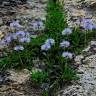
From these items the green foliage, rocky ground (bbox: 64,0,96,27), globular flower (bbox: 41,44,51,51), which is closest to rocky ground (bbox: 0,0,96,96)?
rocky ground (bbox: 64,0,96,27)

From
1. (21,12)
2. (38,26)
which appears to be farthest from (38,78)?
(21,12)

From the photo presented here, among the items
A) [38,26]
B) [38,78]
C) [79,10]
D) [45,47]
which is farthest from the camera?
[79,10]

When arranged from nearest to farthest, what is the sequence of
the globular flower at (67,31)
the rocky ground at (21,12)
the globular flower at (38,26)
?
the globular flower at (67,31)
the globular flower at (38,26)
the rocky ground at (21,12)

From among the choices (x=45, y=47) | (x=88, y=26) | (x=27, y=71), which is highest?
(x=88, y=26)

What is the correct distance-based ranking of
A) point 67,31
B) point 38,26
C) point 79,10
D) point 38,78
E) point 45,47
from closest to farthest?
point 38,78, point 45,47, point 67,31, point 38,26, point 79,10

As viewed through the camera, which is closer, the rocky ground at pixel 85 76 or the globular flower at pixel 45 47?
the rocky ground at pixel 85 76

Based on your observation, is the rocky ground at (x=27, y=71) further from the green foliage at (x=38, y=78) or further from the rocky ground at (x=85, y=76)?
the green foliage at (x=38, y=78)

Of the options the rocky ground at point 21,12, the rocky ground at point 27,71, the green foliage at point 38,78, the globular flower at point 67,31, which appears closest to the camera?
the rocky ground at point 27,71

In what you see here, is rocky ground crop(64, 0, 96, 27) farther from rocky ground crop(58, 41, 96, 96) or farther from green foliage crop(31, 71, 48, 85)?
green foliage crop(31, 71, 48, 85)

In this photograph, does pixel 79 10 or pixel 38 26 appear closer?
pixel 38 26

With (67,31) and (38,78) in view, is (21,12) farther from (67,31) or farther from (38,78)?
(38,78)

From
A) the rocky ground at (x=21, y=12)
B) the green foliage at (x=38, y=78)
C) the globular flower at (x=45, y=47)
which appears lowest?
the green foliage at (x=38, y=78)

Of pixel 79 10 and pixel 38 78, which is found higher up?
pixel 79 10

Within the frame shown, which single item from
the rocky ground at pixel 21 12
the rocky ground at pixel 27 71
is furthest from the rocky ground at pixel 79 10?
the rocky ground at pixel 21 12
